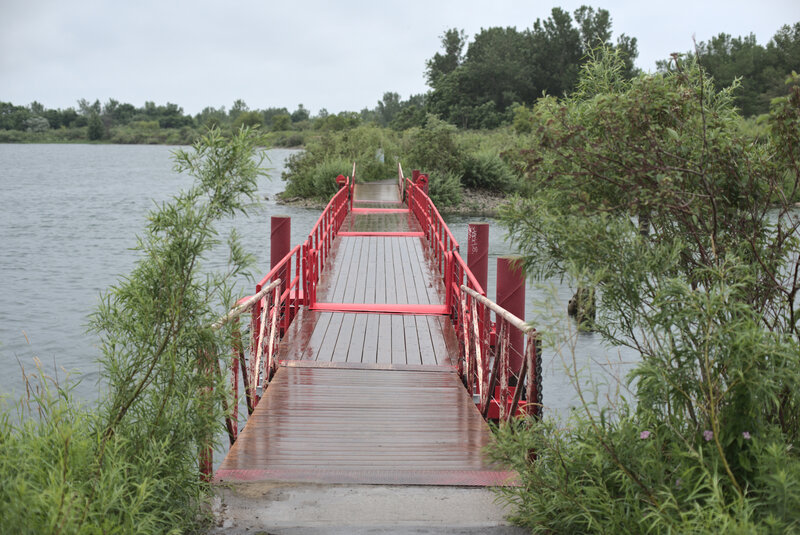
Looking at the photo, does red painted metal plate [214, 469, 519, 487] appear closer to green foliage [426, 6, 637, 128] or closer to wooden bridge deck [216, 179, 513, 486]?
wooden bridge deck [216, 179, 513, 486]

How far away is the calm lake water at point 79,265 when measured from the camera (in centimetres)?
1296

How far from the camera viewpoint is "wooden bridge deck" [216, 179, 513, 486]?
15.7ft

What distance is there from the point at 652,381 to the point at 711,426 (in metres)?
0.33

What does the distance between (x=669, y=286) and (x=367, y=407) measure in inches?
136

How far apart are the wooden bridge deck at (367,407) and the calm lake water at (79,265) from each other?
3.31ft

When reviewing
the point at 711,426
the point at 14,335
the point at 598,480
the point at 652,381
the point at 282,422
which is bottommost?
the point at 14,335

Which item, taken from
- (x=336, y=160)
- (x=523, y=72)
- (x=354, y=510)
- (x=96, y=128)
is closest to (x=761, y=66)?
(x=523, y=72)

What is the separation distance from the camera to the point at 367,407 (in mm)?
6227

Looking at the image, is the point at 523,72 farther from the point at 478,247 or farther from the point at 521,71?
the point at 478,247

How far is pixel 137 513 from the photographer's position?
10.1 feet

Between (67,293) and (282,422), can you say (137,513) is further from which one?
(67,293)

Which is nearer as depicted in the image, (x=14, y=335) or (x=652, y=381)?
(x=652, y=381)

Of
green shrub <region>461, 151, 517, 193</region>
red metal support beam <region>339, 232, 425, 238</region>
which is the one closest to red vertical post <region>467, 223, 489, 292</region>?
red metal support beam <region>339, 232, 425, 238</region>

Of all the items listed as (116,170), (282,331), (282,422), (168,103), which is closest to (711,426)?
(282,422)
